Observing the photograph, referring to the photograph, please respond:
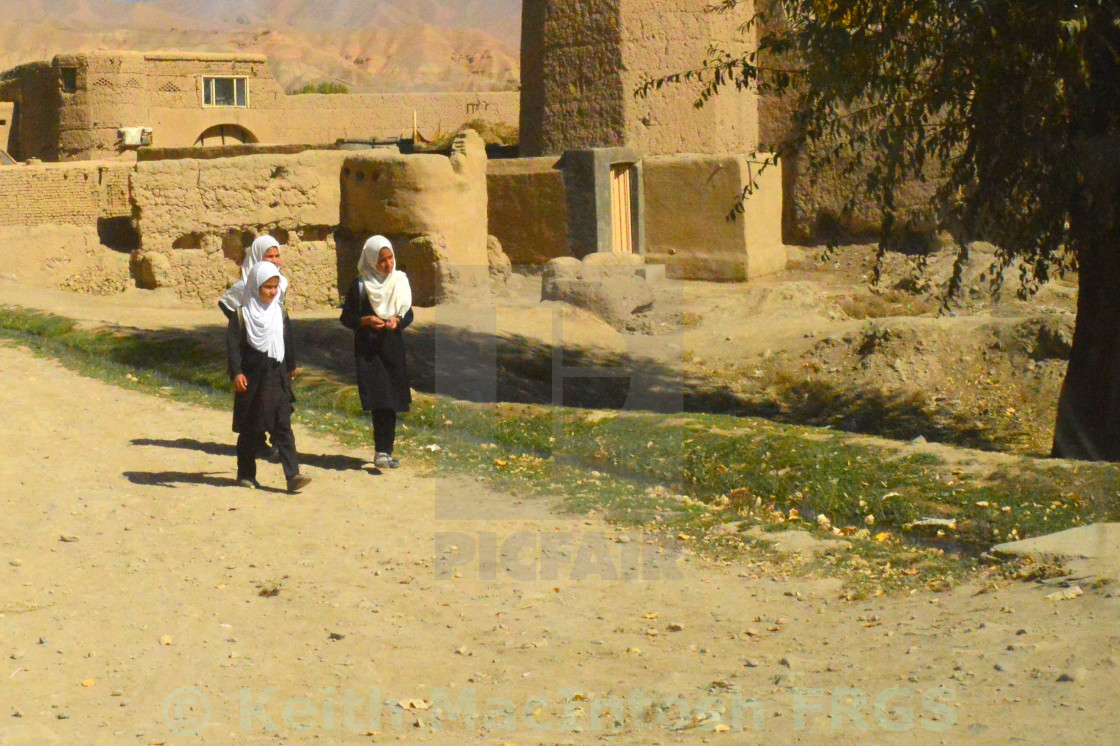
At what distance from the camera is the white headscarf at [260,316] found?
6320 mm

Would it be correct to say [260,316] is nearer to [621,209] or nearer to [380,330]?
[380,330]

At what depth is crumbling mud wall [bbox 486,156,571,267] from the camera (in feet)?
49.2

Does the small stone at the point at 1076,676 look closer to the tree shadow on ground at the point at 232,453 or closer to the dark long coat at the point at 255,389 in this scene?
the dark long coat at the point at 255,389

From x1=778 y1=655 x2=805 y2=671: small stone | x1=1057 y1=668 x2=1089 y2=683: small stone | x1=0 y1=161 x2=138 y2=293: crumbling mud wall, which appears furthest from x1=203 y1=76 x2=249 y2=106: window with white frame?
x1=1057 y1=668 x2=1089 y2=683: small stone

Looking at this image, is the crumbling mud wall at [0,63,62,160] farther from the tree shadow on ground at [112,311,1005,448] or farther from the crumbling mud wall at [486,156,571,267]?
the tree shadow on ground at [112,311,1005,448]

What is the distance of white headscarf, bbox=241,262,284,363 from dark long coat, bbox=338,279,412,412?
1.79 feet

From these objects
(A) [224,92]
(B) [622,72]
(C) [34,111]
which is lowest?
(B) [622,72]

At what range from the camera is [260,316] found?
20.7 ft

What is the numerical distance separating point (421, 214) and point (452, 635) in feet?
30.3

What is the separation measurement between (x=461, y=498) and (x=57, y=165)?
9.68 m

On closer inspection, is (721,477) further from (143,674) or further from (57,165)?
(57,165)

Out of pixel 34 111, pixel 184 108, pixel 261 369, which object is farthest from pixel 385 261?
pixel 184 108

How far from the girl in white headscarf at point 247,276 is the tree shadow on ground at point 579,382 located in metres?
3.05

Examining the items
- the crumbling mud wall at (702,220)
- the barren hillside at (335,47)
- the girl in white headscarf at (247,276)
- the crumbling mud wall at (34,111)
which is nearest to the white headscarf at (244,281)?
the girl in white headscarf at (247,276)
